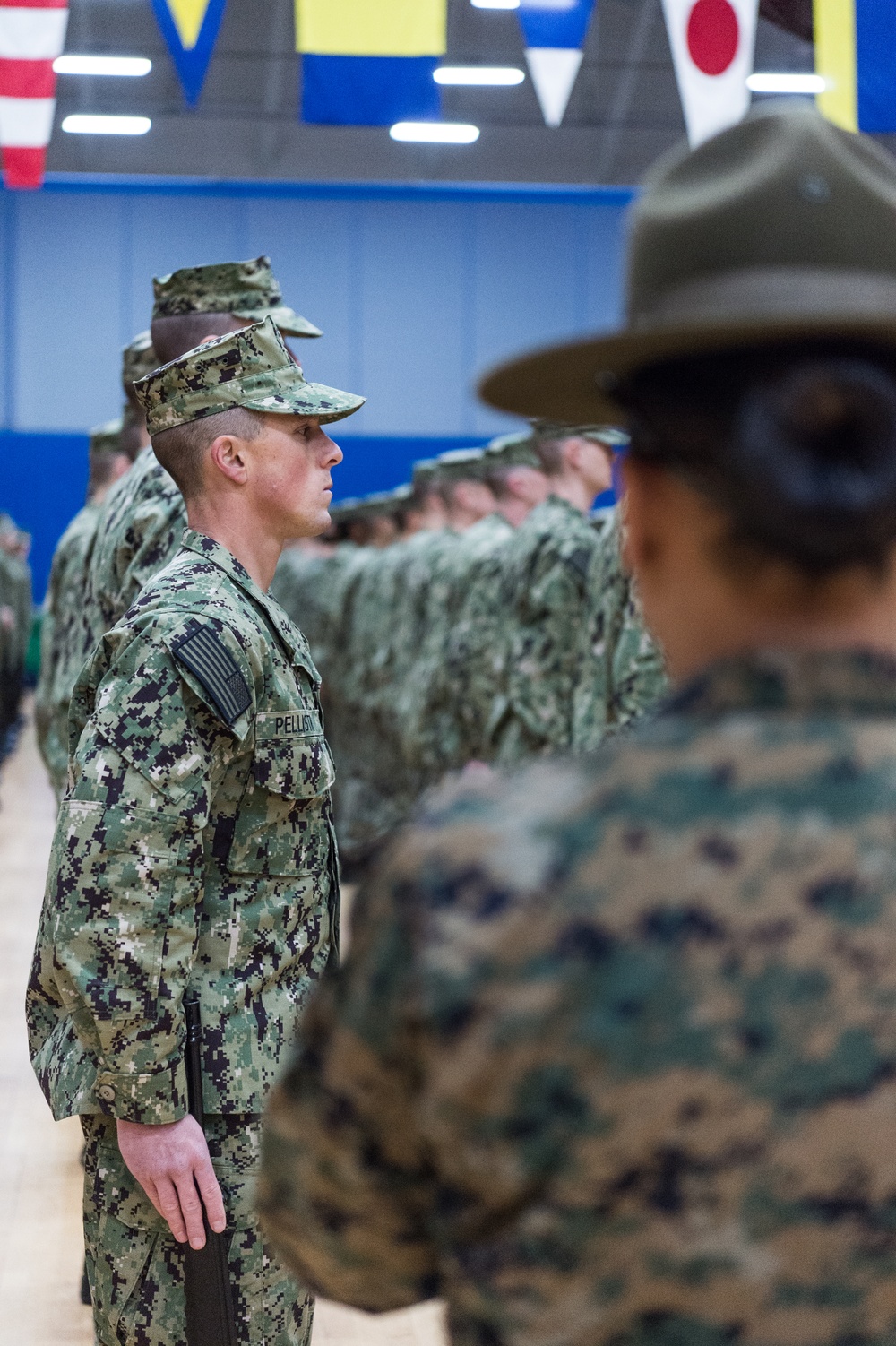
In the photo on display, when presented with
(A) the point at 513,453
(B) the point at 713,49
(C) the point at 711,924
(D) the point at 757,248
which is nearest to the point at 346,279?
(A) the point at 513,453

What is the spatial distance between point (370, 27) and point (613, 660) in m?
2.11

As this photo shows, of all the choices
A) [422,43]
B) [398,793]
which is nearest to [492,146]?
[398,793]

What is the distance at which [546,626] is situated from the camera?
5035mm

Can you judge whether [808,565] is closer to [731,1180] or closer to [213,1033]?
[731,1180]

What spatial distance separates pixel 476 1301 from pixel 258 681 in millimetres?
1203

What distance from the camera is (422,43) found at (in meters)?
4.79

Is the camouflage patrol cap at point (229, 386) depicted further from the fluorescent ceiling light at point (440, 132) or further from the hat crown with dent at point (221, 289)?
the fluorescent ceiling light at point (440, 132)

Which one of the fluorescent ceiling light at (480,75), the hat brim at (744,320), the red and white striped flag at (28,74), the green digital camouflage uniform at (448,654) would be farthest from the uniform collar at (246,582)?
the fluorescent ceiling light at (480,75)

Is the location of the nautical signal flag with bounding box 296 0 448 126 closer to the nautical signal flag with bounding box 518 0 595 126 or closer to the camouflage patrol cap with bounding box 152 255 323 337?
the nautical signal flag with bounding box 518 0 595 126

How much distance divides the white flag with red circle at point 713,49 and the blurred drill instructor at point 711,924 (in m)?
4.10

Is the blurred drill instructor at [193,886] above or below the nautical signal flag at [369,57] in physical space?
below

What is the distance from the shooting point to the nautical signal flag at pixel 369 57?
470cm

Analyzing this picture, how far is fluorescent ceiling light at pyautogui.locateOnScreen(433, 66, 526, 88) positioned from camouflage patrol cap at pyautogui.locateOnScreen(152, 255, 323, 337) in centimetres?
1485

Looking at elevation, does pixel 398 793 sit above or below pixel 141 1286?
below
